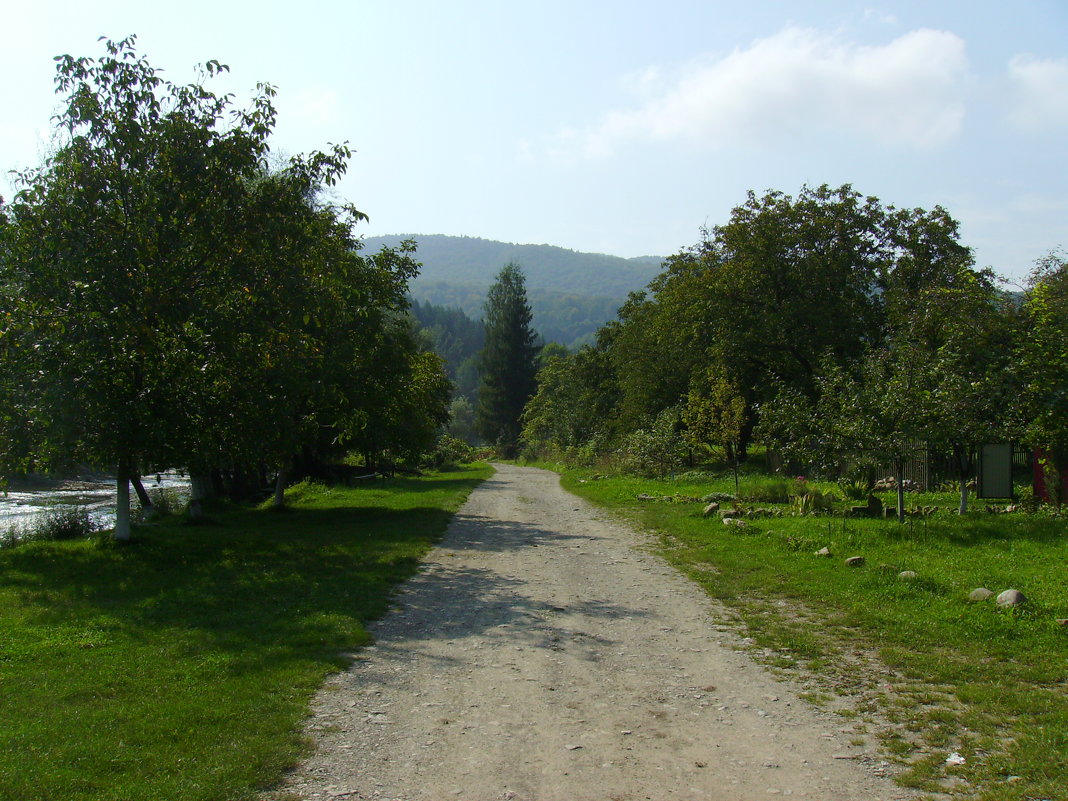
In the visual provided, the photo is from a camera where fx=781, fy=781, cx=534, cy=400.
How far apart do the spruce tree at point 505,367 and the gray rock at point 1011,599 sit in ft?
236

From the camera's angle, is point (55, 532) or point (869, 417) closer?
point (869, 417)

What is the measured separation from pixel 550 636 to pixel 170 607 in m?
4.98

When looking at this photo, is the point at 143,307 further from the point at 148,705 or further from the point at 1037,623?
the point at 1037,623

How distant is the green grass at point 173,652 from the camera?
16.2 ft

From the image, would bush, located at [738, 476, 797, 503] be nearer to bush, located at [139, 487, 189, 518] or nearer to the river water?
the river water

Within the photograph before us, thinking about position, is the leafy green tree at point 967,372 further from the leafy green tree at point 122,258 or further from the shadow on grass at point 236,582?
the leafy green tree at point 122,258

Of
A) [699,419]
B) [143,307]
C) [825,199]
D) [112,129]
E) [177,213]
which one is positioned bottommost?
[699,419]

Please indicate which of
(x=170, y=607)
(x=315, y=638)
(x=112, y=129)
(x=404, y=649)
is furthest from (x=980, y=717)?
(x=112, y=129)

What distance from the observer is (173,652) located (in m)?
7.62

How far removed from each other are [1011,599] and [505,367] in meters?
73.7

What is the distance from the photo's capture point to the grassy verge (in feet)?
16.9

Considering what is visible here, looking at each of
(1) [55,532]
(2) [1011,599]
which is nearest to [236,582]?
(1) [55,532]

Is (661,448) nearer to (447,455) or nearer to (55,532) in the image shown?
(55,532)

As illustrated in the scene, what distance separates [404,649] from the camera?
7.73m
